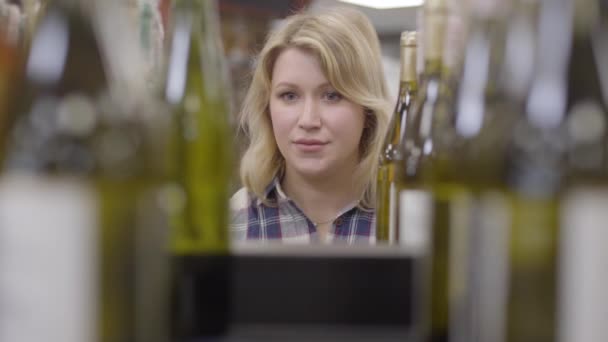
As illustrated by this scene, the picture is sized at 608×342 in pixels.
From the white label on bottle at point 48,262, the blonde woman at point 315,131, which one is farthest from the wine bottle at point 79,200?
the blonde woman at point 315,131

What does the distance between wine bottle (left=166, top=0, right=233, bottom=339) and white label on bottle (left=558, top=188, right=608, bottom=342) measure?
0.22 m

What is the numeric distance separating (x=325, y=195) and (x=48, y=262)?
0.97m

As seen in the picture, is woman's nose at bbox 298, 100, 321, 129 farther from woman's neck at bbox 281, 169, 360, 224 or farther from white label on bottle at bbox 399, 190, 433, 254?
white label on bottle at bbox 399, 190, 433, 254

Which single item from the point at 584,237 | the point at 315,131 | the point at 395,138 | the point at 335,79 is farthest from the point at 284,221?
the point at 584,237

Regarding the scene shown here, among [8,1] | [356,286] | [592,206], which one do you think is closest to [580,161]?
[592,206]

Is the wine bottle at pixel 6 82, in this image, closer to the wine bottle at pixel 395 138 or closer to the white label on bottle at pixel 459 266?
the white label on bottle at pixel 459 266

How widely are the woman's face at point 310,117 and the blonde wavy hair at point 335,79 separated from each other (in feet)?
0.07

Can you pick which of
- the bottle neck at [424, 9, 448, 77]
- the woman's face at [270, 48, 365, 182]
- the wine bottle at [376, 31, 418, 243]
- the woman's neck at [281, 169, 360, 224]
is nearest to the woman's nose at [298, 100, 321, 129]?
the woman's face at [270, 48, 365, 182]

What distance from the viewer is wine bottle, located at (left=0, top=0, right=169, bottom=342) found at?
1.12 ft

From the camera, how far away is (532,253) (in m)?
0.36

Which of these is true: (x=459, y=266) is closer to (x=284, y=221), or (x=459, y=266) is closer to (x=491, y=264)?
(x=491, y=264)

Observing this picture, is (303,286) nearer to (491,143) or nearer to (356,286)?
(356,286)

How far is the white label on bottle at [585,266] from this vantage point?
0.33 metres

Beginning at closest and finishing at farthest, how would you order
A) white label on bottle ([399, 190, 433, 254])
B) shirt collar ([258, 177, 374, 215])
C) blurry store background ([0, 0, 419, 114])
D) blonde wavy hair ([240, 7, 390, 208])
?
1. white label on bottle ([399, 190, 433, 254])
2. blonde wavy hair ([240, 7, 390, 208])
3. shirt collar ([258, 177, 374, 215])
4. blurry store background ([0, 0, 419, 114])
